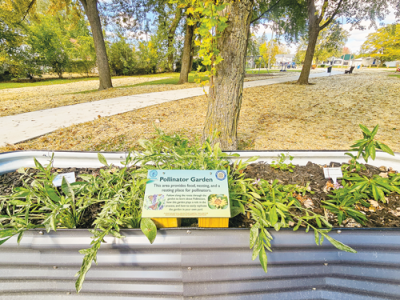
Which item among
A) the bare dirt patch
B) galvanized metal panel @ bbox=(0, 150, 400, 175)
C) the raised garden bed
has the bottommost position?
the bare dirt patch

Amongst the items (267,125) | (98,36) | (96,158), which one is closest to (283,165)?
(96,158)

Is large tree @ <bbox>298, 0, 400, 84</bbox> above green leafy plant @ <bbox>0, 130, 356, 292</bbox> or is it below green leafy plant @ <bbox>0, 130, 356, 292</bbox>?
above

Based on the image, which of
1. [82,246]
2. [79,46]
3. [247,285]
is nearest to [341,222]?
[247,285]

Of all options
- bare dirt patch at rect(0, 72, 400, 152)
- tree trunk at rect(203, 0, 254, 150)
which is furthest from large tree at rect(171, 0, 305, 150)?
bare dirt patch at rect(0, 72, 400, 152)

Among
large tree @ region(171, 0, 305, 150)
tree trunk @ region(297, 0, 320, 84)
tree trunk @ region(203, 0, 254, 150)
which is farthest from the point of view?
tree trunk @ region(297, 0, 320, 84)

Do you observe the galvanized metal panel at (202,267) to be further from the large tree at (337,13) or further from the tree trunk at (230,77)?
the large tree at (337,13)

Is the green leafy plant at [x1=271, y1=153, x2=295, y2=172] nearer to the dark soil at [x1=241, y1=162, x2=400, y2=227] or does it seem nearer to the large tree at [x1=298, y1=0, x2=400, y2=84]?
the dark soil at [x1=241, y1=162, x2=400, y2=227]

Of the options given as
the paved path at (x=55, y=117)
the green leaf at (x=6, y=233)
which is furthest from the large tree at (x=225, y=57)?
the paved path at (x=55, y=117)

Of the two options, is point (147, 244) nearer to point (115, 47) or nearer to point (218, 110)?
point (218, 110)

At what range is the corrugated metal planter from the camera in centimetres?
90

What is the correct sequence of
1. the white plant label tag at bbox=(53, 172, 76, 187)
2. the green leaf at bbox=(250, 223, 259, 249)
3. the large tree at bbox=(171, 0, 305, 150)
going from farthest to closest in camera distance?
the large tree at bbox=(171, 0, 305, 150) < the white plant label tag at bbox=(53, 172, 76, 187) < the green leaf at bbox=(250, 223, 259, 249)

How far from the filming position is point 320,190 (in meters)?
1.46

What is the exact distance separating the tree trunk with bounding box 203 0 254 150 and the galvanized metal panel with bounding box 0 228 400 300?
43.5 inches

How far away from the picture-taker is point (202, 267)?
0.94m
